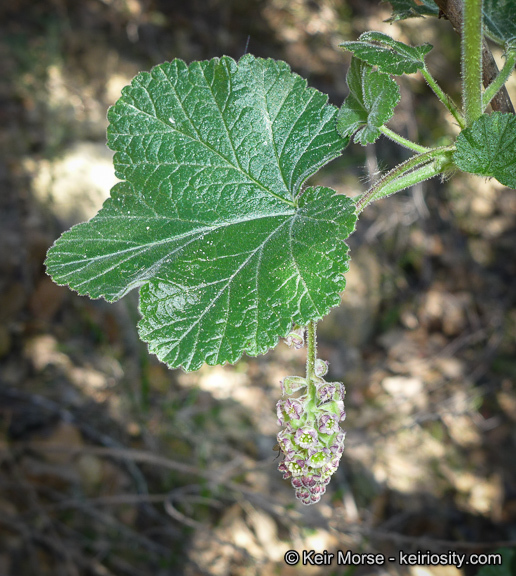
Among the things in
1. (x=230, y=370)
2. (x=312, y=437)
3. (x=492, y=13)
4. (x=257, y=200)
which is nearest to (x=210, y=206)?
(x=257, y=200)

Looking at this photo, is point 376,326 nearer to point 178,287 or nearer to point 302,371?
point 302,371

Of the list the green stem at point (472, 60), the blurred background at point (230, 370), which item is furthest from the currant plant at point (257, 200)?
the blurred background at point (230, 370)

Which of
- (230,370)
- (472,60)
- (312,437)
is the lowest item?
(312,437)

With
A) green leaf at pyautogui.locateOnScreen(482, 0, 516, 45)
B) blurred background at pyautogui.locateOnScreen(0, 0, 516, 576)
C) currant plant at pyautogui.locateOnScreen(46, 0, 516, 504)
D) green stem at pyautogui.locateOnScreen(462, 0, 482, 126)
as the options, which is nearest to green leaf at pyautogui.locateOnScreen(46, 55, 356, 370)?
currant plant at pyautogui.locateOnScreen(46, 0, 516, 504)

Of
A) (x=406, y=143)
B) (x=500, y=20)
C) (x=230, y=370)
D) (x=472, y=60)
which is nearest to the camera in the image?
(x=472, y=60)

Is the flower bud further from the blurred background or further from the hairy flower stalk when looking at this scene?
the blurred background

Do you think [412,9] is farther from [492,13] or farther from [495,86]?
[495,86]

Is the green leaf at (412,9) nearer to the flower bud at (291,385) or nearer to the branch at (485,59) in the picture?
the branch at (485,59)
